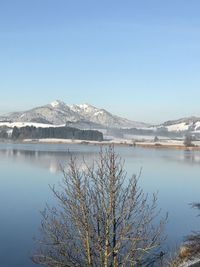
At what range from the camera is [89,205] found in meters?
12.5

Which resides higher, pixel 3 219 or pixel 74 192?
pixel 74 192

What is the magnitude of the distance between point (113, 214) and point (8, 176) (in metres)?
31.4

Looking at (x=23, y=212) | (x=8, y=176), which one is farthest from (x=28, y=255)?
(x=8, y=176)

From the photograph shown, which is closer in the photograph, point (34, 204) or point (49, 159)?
point (34, 204)

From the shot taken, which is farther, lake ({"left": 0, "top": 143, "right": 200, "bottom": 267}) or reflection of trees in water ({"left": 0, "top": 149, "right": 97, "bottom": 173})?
reflection of trees in water ({"left": 0, "top": 149, "right": 97, "bottom": 173})

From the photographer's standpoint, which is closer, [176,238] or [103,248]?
[103,248]

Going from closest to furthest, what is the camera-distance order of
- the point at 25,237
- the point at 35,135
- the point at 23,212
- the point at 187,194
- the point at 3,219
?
the point at 25,237, the point at 3,219, the point at 23,212, the point at 187,194, the point at 35,135

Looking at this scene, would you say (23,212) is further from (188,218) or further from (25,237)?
(188,218)

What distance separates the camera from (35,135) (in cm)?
17675

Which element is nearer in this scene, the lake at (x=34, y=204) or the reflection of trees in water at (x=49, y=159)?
the lake at (x=34, y=204)

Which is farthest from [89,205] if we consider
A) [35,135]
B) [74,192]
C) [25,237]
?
[35,135]

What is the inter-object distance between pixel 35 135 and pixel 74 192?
167 m

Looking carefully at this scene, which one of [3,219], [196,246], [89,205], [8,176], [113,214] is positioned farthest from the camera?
[8,176]

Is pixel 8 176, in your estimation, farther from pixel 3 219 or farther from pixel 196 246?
pixel 196 246
